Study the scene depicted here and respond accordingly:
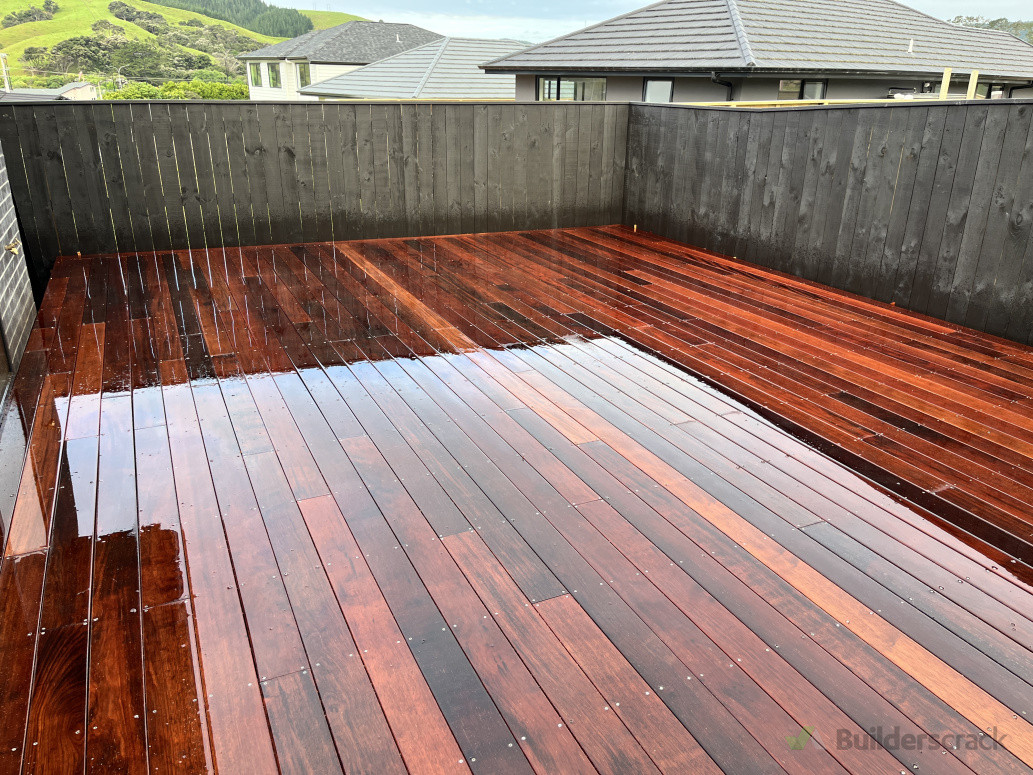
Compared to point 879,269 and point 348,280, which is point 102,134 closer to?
point 348,280

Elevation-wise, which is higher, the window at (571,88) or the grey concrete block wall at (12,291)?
the window at (571,88)

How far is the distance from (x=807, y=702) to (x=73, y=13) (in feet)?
184

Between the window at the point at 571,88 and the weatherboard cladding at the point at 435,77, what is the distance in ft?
16.1

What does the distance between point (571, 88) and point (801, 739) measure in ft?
40.1

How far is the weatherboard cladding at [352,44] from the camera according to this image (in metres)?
29.8

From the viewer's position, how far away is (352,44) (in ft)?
100

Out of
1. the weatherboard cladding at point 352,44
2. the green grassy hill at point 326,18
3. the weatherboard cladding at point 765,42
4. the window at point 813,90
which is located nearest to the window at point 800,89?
the window at point 813,90

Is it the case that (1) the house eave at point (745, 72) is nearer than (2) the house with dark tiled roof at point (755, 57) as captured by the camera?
Yes

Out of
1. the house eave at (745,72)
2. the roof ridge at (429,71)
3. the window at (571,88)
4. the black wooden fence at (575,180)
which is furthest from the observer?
the roof ridge at (429,71)

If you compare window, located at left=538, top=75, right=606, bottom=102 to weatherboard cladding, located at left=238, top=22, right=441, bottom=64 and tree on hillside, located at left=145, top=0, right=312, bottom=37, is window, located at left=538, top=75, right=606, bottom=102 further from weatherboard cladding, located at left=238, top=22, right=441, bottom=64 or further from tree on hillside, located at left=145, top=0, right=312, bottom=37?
tree on hillside, located at left=145, top=0, right=312, bottom=37

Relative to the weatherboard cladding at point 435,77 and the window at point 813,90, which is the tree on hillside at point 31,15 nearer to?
the weatherboard cladding at point 435,77

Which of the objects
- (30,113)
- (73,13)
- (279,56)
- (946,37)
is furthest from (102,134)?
(73,13)

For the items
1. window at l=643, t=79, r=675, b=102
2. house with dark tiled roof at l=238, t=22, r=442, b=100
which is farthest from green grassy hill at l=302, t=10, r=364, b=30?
window at l=643, t=79, r=675, b=102

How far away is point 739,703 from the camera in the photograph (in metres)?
1.50
